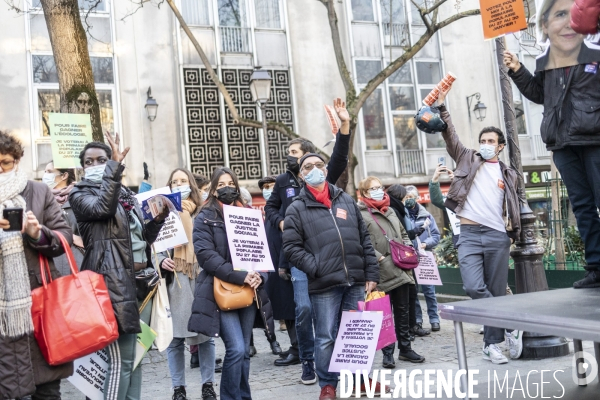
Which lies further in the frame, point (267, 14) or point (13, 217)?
point (267, 14)

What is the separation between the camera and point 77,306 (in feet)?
12.6

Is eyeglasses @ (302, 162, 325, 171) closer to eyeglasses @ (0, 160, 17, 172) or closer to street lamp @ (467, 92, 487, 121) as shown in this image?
eyeglasses @ (0, 160, 17, 172)

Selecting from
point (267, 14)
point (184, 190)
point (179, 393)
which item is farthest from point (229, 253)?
point (267, 14)

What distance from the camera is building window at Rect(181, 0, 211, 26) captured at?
20344 mm

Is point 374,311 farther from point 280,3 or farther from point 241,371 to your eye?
point 280,3

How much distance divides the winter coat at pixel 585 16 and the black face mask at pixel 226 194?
2.93m

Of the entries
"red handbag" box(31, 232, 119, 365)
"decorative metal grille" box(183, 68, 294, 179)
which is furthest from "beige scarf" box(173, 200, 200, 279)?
"decorative metal grille" box(183, 68, 294, 179)

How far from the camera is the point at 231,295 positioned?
5.02 meters

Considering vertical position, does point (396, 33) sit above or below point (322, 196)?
above

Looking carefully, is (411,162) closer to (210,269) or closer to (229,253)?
(229,253)

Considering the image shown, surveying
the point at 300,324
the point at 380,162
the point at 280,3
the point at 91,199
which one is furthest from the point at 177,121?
the point at 91,199

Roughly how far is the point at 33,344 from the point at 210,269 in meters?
1.58

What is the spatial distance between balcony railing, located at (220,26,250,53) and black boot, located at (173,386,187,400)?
53.1ft

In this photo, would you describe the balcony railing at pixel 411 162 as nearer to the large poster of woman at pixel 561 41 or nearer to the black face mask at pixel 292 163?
the black face mask at pixel 292 163
